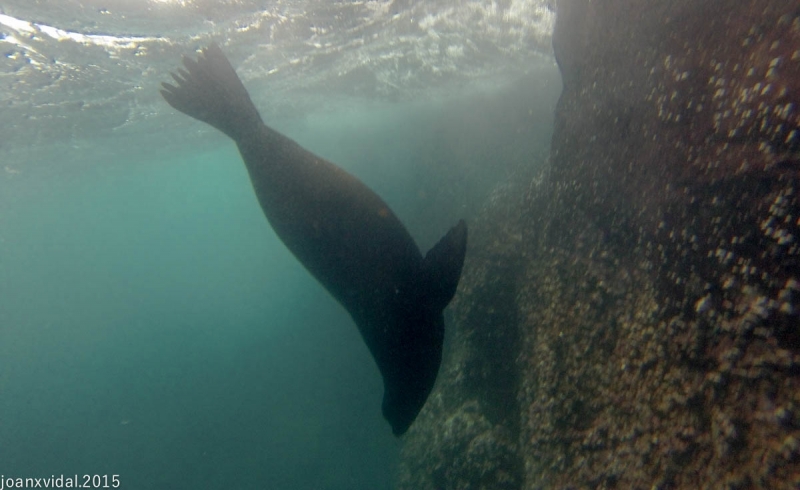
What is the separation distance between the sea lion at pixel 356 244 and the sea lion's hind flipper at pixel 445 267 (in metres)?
0.01

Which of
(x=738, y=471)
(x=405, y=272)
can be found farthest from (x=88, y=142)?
(x=738, y=471)

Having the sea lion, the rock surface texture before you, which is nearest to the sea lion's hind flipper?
the sea lion

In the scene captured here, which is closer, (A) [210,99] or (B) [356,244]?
(B) [356,244]

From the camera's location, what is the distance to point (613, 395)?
3.46 metres

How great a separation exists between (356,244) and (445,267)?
3.67ft

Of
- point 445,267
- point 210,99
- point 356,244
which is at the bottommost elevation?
point 445,267

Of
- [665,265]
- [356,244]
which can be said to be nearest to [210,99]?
[356,244]

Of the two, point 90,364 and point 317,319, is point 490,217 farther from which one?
point 90,364

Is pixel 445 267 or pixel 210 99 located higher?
pixel 210 99

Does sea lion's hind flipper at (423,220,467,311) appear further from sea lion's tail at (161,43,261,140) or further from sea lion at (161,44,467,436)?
sea lion's tail at (161,43,261,140)

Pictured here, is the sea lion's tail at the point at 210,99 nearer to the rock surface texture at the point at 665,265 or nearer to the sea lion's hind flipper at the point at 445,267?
the sea lion's hind flipper at the point at 445,267

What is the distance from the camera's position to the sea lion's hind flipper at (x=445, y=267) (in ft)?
13.5

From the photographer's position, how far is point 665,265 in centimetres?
324

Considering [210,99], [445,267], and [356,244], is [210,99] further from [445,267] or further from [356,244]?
[445,267]
